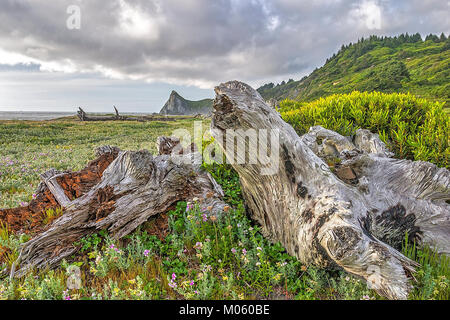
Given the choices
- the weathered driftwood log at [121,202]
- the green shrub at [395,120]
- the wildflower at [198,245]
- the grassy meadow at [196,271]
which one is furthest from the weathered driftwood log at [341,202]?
the green shrub at [395,120]

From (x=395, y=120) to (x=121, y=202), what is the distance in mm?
7342

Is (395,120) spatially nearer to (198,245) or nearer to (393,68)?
(198,245)

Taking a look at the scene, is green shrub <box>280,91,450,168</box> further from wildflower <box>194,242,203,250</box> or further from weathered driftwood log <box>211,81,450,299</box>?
wildflower <box>194,242,203,250</box>

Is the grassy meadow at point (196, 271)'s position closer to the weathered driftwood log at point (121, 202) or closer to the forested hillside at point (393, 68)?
the weathered driftwood log at point (121, 202)

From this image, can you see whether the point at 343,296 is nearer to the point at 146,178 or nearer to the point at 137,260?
the point at 137,260

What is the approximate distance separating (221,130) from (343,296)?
270 centimetres

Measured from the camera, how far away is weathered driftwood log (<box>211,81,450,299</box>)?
2.71 metres

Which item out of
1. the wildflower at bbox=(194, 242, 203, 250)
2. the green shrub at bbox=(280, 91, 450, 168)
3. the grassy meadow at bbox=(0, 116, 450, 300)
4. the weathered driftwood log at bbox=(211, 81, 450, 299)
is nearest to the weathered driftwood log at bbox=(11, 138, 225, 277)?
the grassy meadow at bbox=(0, 116, 450, 300)

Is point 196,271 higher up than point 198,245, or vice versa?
point 198,245

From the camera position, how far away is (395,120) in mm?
6672

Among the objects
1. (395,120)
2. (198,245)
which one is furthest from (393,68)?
(198,245)

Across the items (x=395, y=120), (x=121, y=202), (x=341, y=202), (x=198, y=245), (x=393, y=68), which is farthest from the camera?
(x=393, y=68)

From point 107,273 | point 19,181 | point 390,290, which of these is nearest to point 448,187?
point 390,290

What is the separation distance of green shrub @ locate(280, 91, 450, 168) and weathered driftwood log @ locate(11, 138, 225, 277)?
4733 millimetres
